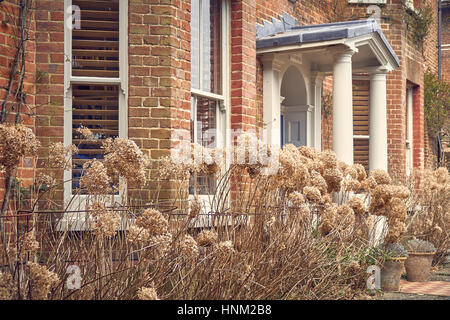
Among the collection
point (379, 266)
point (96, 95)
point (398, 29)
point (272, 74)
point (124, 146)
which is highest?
point (398, 29)

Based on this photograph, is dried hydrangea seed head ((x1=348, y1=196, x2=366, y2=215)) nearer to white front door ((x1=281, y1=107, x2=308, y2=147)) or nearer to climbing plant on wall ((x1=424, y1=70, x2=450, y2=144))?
white front door ((x1=281, y1=107, x2=308, y2=147))

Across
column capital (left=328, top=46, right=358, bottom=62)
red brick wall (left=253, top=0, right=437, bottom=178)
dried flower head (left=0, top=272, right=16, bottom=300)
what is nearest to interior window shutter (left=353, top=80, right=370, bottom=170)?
red brick wall (left=253, top=0, right=437, bottom=178)

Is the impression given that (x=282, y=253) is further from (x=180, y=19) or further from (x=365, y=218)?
(x=180, y=19)

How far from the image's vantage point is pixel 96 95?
6012 mm

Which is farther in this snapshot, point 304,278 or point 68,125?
point 68,125

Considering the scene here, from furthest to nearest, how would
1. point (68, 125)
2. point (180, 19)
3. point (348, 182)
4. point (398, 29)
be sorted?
point (398, 29), point (348, 182), point (180, 19), point (68, 125)

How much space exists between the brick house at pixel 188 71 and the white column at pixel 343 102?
0.04 feet

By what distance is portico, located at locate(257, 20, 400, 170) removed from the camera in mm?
8508

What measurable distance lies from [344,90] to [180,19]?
313 cm

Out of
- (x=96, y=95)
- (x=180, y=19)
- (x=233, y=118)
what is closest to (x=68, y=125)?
(x=96, y=95)

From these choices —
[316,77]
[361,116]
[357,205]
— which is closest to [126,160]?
[357,205]

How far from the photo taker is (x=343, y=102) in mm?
8617

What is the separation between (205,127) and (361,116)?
6.27m

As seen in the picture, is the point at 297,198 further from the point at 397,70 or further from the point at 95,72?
the point at 397,70
